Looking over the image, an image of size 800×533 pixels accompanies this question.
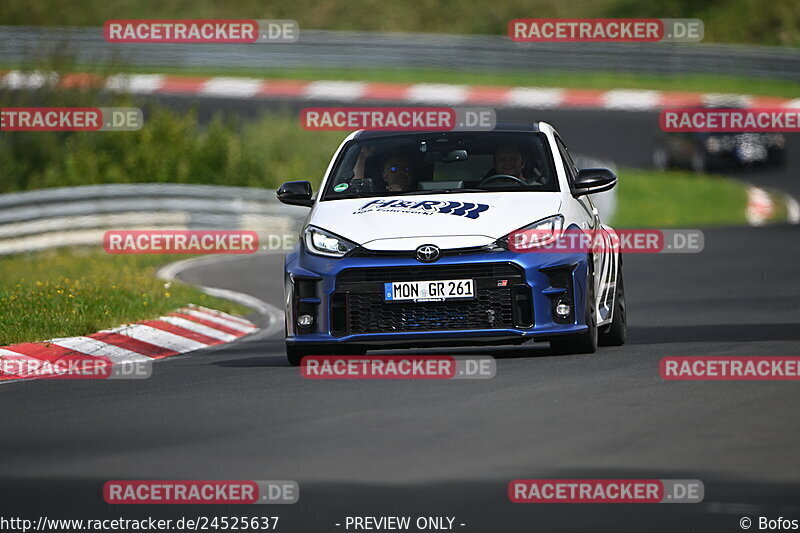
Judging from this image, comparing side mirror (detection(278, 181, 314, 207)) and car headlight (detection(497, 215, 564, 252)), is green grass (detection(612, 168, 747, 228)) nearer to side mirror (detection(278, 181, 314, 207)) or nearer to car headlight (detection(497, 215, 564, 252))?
side mirror (detection(278, 181, 314, 207))

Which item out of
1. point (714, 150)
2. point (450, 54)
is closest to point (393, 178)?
point (714, 150)

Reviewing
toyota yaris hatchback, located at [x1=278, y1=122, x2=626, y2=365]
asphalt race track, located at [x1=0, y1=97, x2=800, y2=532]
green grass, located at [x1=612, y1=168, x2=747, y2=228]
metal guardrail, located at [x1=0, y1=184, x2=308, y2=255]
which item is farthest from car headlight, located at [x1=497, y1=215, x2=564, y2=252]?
green grass, located at [x1=612, y1=168, x2=747, y2=228]

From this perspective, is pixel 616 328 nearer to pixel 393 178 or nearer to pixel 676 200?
pixel 393 178

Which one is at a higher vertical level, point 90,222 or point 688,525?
point 90,222

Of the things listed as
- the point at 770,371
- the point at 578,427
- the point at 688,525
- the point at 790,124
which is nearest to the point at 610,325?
the point at 770,371

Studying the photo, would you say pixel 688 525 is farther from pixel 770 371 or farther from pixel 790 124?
pixel 790 124

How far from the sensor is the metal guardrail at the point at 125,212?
24.9 meters

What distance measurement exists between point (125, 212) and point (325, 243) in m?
15.3

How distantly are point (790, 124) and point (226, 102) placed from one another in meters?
13.7

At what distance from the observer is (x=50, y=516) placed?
6.63 metres

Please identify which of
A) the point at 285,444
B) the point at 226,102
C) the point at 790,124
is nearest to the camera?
the point at 285,444

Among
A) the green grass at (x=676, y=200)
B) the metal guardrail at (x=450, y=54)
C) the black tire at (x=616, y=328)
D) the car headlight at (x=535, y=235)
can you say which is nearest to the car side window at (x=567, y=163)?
the black tire at (x=616, y=328)

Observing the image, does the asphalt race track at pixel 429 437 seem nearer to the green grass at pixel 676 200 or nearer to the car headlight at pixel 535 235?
the car headlight at pixel 535 235

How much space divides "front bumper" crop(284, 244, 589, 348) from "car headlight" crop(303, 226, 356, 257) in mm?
84
